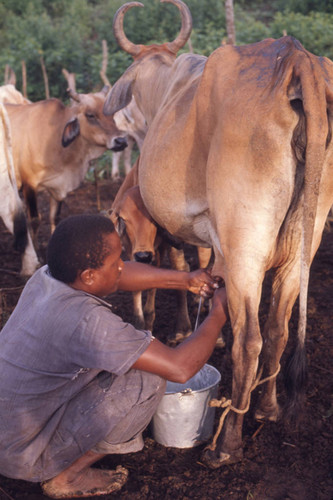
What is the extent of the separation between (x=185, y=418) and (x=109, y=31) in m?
19.6

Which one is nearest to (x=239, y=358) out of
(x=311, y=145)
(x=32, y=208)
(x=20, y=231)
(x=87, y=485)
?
(x=87, y=485)

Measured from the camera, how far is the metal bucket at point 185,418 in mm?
2736

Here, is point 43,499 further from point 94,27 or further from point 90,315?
point 94,27

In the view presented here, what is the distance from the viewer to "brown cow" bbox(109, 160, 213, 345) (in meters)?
3.88

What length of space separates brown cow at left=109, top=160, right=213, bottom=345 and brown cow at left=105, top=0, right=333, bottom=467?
81cm

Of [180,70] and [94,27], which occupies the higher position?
[180,70]

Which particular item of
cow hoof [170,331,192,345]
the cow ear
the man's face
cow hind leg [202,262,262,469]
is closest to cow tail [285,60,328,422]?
cow hind leg [202,262,262,469]

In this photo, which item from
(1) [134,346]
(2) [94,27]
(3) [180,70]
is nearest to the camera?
(1) [134,346]

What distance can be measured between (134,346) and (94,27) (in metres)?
23.5

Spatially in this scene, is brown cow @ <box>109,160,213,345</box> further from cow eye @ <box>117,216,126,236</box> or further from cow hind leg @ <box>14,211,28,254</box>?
cow hind leg @ <box>14,211,28,254</box>

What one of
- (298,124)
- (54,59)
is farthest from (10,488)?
(54,59)

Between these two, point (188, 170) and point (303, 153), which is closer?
point (303, 153)

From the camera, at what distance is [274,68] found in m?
2.50

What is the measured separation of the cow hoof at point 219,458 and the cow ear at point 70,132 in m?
4.45
